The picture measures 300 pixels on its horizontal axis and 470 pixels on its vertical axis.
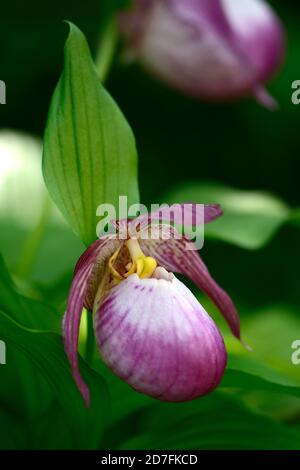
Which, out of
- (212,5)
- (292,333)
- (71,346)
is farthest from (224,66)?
(71,346)

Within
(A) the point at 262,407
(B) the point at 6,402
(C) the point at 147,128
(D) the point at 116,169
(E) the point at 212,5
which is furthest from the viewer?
(C) the point at 147,128

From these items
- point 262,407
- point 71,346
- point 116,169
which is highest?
point 116,169

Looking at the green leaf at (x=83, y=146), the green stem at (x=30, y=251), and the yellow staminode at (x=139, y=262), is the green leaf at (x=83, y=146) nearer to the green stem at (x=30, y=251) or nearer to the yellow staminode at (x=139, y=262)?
the yellow staminode at (x=139, y=262)

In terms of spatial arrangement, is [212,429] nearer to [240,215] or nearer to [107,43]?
[240,215]

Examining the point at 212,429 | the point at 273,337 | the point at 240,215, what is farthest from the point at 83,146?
the point at 273,337

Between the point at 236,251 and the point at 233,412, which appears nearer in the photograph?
the point at 233,412

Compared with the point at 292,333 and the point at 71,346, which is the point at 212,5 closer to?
the point at 292,333
